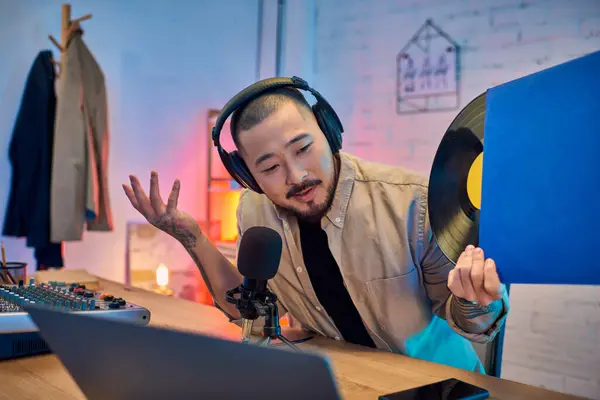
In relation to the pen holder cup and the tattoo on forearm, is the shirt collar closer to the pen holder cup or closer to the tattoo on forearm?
the tattoo on forearm

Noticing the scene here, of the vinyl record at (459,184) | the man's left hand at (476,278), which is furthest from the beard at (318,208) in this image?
the man's left hand at (476,278)

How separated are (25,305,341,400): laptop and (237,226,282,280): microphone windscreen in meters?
0.32

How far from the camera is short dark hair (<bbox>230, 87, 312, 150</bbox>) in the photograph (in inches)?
45.8

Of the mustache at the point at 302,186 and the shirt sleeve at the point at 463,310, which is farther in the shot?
the mustache at the point at 302,186

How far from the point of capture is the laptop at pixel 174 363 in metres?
0.36

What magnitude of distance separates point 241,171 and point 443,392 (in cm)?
67

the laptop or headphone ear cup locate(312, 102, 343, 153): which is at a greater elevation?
headphone ear cup locate(312, 102, 343, 153)

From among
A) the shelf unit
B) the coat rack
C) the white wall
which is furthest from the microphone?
the shelf unit

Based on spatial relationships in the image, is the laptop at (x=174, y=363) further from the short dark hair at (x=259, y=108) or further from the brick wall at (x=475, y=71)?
the brick wall at (x=475, y=71)

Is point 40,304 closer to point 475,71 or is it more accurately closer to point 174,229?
point 174,229

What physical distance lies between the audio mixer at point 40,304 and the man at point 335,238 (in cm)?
24

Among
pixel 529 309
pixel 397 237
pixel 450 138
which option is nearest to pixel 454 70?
pixel 529 309

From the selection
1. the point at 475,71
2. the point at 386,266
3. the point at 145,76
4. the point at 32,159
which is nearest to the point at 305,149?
the point at 386,266

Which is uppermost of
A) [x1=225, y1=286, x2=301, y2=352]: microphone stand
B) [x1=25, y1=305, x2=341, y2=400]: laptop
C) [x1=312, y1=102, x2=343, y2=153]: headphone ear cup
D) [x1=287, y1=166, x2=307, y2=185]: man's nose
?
[x1=312, y1=102, x2=343, y2=153]: headphone ear cup
